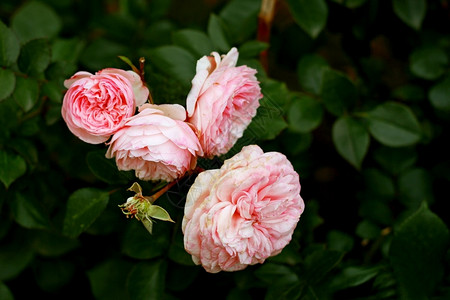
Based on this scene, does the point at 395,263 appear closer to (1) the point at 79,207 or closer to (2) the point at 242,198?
(2) the point at 242,198

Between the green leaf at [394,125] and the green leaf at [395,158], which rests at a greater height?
the green leaf at [394,125]

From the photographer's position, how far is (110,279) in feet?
3.81

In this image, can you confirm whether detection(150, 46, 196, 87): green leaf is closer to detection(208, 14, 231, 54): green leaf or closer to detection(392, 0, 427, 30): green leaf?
detection(208, 14, 231, 54): green leaf

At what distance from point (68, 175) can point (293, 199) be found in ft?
2.32

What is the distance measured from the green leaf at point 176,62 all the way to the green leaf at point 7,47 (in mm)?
259

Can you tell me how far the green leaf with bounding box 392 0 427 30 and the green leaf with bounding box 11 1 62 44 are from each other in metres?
0.84

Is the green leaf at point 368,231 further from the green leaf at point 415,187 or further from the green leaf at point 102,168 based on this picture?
the green leaf at point 102,168

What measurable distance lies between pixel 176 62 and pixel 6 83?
0.32m

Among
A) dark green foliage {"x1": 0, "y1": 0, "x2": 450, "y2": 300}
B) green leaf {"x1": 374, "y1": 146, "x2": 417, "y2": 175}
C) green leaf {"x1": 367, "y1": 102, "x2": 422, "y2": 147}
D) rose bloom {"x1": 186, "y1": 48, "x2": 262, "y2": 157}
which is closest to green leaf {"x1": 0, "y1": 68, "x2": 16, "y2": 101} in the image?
dark green foliage {"x1": 0, "y1": 0, "x2": 450, "y2": 300}

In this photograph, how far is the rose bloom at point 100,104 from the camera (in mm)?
701

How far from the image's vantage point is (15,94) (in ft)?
3.01

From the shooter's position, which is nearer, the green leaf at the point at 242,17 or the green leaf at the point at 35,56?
the green leaf at the point at 35,56

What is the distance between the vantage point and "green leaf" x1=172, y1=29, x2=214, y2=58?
3.50 ft

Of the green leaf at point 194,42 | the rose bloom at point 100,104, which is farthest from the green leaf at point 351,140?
the rose bloom at point 100,104
